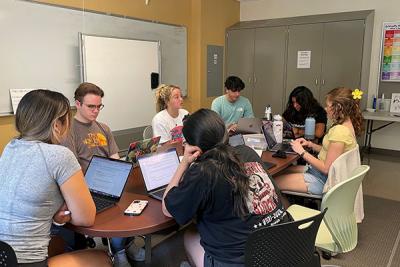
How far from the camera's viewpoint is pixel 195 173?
4.22 feet

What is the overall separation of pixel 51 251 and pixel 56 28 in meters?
2.58

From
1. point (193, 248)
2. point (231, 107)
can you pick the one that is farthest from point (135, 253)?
point (231, 107)

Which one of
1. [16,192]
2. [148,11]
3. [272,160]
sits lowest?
[272,160]

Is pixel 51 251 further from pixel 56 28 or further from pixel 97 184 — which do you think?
pixel 56 28

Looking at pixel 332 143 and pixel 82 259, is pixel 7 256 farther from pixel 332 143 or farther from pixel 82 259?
pixel 332 143

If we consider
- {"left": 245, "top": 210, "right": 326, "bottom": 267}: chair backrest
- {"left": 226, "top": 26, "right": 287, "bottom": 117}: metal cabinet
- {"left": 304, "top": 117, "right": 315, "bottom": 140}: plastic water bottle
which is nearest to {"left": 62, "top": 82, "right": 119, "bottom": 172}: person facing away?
{"left": 245, "top": 210, "right": 326, "bottom": 267}: chair backrest

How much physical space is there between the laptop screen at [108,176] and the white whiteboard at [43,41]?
196 cm

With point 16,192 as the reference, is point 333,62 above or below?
above

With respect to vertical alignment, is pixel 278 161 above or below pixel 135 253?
above

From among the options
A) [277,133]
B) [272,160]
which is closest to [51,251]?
[272,160]

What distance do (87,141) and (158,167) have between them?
631 millimetres

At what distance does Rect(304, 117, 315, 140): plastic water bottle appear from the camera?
3121 millimetres

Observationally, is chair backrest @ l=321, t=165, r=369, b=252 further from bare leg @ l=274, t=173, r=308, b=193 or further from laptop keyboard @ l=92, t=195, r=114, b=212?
laptop keyboard @ l=92, t=195, r=114, b=212

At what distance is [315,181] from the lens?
2.46 m
